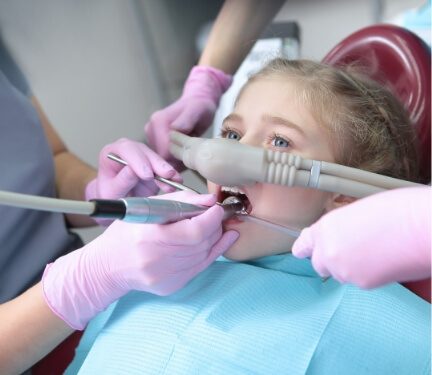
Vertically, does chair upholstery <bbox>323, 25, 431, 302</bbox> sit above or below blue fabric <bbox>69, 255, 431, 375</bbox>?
above

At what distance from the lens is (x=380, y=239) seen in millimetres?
625

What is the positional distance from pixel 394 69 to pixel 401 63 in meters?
0.03

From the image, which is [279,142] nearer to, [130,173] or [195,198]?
[195,198]

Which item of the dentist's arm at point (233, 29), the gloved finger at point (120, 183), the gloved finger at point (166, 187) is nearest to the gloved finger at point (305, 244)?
the gloved finger at point (166, 187)

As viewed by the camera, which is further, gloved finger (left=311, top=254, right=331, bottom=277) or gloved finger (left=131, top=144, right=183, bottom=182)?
gloved finger (left=131, top=144, right=183, bottom=182)

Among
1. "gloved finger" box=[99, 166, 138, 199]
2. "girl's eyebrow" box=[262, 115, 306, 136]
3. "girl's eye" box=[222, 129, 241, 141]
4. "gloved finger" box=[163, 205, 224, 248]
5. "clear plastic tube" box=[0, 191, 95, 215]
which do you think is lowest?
"gloved finger" box=[99, 166, 138, 199]

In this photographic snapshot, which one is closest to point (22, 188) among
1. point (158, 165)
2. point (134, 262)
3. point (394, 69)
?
point (158, 165)

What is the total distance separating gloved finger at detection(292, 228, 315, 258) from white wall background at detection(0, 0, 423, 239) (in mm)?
928

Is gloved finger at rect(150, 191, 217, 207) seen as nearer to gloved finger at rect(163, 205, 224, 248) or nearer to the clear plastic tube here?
gloved finger at rect(163, 205, 224, 248)

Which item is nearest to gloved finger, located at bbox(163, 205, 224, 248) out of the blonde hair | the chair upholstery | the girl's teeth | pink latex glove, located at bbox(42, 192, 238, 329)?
pink latex glove, located at bbox(42, 192, 238, 329)

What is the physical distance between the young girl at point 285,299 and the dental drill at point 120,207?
0.50 feet

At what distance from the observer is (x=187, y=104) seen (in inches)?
53.4

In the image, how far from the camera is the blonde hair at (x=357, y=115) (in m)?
0.98

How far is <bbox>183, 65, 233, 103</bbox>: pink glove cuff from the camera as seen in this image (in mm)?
1425
